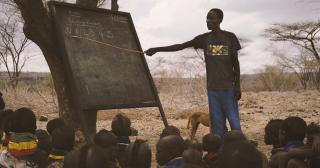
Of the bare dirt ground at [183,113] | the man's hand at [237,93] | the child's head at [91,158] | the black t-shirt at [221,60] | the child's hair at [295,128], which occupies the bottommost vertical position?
the bare dirt ground at [183,113]

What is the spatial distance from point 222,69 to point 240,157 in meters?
2.18

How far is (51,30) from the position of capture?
443cm

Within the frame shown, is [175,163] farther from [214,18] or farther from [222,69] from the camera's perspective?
[214,18]

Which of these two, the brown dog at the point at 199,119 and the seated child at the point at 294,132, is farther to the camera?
the brown dog at the point at 199,119

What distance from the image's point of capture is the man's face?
370 centimetres

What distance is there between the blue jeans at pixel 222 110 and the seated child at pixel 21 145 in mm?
2003

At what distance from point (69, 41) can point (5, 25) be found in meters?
14.5

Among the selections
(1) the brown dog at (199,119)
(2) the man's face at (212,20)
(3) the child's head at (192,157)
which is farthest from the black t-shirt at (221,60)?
(1) the brown dog at (199,119)

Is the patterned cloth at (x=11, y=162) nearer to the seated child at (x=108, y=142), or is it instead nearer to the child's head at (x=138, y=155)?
the seated child at (x=108, y=142)

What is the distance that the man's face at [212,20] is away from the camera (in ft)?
12.1

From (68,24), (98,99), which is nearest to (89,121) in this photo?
(98,99)

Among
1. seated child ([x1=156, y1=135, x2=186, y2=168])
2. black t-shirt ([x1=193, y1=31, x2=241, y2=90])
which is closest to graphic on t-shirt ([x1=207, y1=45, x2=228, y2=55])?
black t-shirt ([x1=193, y1=31, x2=241, y2=90])

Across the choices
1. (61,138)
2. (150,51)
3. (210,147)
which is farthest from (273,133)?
(61,138)

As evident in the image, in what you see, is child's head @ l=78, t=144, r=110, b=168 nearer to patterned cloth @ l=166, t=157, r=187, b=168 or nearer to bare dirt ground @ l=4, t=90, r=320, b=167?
patterned cloth @ l=166, t=157, r=187, b=168
